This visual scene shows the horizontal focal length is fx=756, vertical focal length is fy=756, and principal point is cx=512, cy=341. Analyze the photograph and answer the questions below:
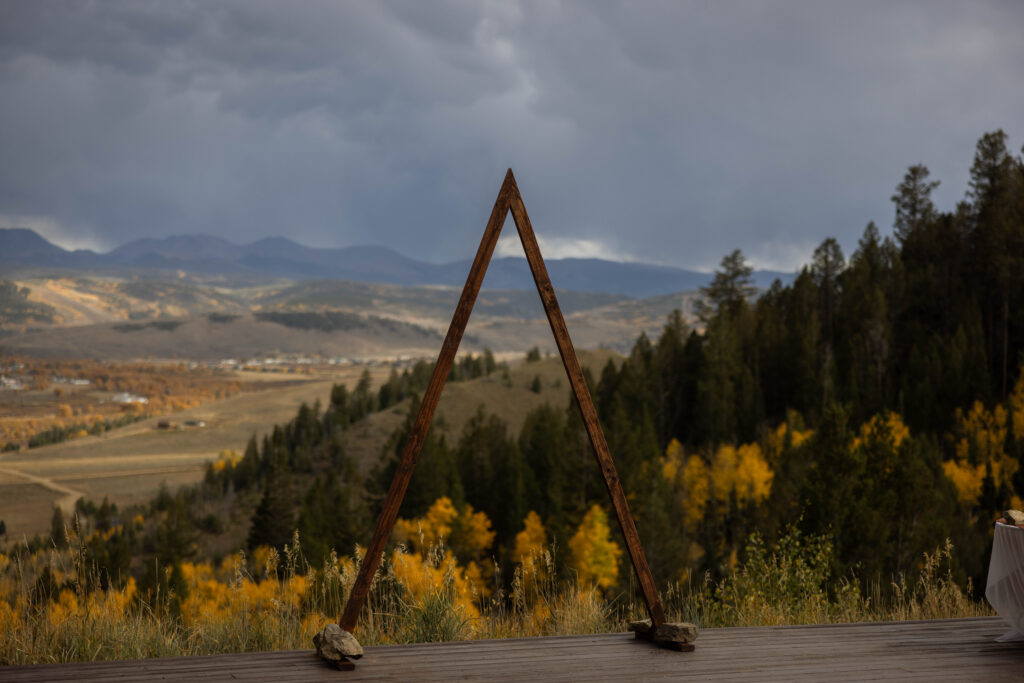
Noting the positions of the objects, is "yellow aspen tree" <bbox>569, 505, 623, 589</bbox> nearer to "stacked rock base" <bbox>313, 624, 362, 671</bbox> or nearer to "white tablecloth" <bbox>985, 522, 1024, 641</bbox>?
"white tablecloth" <bbox>985, 522, 1024, 641</bbox>

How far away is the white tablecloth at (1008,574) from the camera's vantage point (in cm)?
473

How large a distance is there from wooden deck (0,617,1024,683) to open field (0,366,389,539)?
1326 inches

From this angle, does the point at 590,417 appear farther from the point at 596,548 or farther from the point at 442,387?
the point at 596,548

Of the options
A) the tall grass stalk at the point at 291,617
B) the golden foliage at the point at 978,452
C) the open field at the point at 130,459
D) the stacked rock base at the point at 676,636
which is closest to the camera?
the stacked rock base at the point at 676,636

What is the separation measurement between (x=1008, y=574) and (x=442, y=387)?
151 inches

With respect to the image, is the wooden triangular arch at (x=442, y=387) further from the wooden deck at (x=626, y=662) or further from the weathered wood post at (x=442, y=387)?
the wooden deck at (x=626, y=662)

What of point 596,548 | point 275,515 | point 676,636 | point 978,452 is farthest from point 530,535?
point 676,636

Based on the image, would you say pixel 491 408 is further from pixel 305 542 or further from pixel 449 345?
pixel 449 345

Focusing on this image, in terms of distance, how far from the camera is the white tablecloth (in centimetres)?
473

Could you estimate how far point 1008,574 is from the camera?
4.86 m

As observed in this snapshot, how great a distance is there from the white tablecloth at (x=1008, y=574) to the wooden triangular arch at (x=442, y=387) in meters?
2.17

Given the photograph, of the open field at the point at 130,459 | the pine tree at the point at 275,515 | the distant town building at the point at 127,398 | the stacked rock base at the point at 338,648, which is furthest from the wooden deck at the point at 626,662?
the distant town building at the point at 127,398

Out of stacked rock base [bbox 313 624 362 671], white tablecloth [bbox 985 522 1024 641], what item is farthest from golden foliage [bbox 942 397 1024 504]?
Result: stacked rock base [bbox 313 624 362 671]

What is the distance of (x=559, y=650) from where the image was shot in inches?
197
